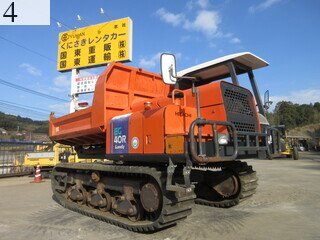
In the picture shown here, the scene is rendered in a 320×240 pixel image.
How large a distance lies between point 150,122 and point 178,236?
1.75 m

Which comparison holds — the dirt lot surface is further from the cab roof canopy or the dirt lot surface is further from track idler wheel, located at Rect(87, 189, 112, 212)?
the cab roof canopy

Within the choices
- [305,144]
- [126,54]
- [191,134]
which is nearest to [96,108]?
[191,134]

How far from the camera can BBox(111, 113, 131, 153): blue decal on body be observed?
434cm

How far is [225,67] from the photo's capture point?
4.45m

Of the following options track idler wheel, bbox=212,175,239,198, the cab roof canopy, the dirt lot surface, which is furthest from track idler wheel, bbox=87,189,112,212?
the cab roof canopy

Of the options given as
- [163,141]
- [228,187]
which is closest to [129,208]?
Answer: [163,141]

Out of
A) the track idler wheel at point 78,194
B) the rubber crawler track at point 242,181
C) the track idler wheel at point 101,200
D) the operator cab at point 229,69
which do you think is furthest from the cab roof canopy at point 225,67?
the track idler wheel at point 78,194

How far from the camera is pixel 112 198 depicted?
4820mm

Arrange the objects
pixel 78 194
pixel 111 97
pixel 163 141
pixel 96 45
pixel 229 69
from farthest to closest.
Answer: pixel 96 45
pixel 78 194
pixel 111 97
pixel 229 69
pixel 163 141

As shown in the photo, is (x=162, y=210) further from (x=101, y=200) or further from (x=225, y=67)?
(x=225, y=67)

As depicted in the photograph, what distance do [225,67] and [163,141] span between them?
1.85 meters

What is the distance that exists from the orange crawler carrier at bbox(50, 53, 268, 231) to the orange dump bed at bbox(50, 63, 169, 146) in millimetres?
20

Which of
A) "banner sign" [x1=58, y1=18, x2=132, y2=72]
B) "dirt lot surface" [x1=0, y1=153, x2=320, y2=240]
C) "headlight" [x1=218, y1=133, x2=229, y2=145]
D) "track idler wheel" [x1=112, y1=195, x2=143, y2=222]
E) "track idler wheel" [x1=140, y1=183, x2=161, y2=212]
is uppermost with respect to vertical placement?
"banner sign" [x1=58, y1=18, x2=132, y2=72]

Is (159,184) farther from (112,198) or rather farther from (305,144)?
(305,144)
